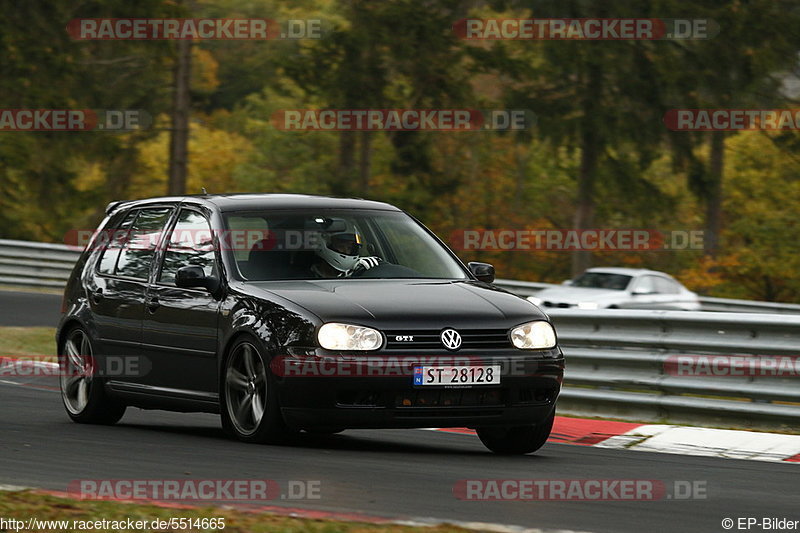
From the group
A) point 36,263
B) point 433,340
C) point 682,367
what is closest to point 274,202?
point 433,340

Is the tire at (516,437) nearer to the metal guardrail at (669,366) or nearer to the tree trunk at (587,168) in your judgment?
the metal guardrail at (669,366)

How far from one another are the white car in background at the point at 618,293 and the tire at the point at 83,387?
1660cm

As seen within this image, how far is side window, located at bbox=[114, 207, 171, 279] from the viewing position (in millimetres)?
10789

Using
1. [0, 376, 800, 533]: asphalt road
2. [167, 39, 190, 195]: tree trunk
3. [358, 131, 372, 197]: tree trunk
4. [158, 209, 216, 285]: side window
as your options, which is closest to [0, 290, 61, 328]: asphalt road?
[167, 39, 190, 195]: tree trunk

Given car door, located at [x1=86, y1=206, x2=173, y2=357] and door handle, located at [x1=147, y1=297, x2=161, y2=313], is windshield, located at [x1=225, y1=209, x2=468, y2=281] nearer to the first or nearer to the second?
door handle, located at [x1=147, y1=297, x2=161, y2=313]

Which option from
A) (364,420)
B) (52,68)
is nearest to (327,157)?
(52,68)

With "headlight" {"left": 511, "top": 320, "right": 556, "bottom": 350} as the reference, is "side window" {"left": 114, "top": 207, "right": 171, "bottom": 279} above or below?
above

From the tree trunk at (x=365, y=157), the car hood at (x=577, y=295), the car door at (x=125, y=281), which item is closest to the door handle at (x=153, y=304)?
the car door at (x=125, y=281)

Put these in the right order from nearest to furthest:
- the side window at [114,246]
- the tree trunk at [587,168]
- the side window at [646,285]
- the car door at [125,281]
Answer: the car door at [125,281]
the side window at [114,246]
the side window at [646,285]
the tree trunk at [587,168]

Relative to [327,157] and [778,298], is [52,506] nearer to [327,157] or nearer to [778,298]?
[327,157]

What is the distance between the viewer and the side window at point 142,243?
1079cm

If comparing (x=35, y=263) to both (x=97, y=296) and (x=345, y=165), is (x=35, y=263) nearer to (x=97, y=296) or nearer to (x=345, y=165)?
(x=345, y=165)

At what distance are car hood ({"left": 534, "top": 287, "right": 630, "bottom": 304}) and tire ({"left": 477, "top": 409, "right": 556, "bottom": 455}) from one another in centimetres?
1764

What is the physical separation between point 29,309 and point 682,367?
45.4 feet
